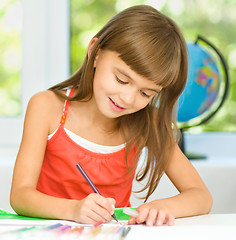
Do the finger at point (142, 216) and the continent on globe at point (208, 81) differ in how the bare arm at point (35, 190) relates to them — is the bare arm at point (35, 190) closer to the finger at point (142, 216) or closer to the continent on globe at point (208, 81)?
the finger at point (142, 216)

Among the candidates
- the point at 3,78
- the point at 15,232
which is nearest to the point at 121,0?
the point at 3,78

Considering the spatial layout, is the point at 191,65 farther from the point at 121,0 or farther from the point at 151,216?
the point at 151,216

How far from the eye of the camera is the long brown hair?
87 centimetres

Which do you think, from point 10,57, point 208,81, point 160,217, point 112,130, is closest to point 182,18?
point 208,81

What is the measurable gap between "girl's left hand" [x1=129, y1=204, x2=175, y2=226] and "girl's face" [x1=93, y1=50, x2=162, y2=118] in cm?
23

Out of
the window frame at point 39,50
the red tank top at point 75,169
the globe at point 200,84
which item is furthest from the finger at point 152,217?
the window frame at point 39,50

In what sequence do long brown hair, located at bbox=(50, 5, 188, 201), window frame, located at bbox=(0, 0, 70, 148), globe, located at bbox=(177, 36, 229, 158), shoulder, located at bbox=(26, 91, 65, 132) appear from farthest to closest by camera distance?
1. window frame, located at bbox=(0, 0, 70, 148)
2. globe, located at bbox=(177, 36, 229, 158)
3. shoulder, located at bbox=(26, 91, 65, 132)
4. long brown hair, located at bbox=(50, 5, 188, 201)

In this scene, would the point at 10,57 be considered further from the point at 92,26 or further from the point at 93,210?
the point at 93,210

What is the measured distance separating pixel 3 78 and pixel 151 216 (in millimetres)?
1198

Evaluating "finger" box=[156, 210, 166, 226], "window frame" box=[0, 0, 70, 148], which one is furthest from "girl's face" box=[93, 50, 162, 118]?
"window frame" box=[0, 0, 70, 148]

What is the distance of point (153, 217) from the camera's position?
755 millimetres

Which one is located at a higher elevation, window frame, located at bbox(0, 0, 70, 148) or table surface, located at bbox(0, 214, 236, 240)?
window frame, located at bbox(0, 0, 70, 148)

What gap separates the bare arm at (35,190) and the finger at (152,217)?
0.07 metres

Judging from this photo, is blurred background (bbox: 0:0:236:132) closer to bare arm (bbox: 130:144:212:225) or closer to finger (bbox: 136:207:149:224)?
bare arm (bbox: 130:144:212:225)
